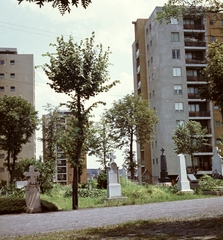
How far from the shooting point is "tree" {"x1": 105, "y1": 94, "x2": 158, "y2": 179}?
147ft

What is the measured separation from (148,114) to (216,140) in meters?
16.3

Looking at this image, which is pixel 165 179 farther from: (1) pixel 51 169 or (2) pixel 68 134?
(2) pixel 68 134

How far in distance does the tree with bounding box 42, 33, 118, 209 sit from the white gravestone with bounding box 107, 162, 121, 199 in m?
3.32

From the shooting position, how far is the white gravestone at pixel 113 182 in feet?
70.8

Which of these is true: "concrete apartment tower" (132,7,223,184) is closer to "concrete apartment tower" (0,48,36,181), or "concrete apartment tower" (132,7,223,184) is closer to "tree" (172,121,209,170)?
"tree" (172,121,209,170)

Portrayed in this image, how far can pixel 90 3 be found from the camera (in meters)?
4.33

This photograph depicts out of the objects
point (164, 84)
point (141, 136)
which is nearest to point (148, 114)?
point (141, 136)

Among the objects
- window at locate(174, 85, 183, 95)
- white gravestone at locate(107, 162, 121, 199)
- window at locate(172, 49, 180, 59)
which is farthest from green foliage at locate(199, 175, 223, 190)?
window at locate(172, 49, 180, 59)

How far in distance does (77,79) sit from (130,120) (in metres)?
26.2

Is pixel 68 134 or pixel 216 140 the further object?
pixel 216 140

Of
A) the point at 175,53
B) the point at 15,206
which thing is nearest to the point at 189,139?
the point at 175,53

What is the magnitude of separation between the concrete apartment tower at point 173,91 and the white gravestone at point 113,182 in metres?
32.0

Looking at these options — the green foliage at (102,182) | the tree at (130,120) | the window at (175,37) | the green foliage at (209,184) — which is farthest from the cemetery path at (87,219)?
the window at (175,37)

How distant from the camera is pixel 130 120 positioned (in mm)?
44406
